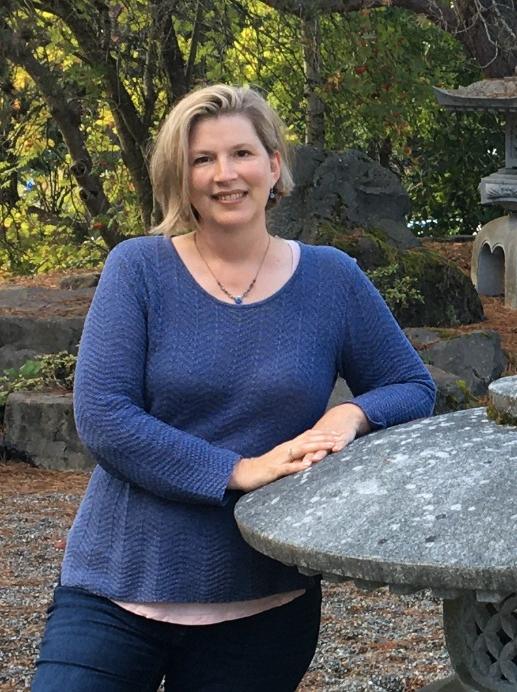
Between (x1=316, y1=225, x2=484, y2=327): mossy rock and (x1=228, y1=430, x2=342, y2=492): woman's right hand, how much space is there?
6012mm

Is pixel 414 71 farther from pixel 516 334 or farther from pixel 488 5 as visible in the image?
pixel 516 334

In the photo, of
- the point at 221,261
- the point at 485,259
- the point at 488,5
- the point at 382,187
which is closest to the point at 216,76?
the point at 382,187

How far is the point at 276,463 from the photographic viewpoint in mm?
2182

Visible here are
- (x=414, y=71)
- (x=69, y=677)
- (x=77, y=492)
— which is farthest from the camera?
(x=414, y=71)

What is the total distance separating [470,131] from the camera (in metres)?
15.0

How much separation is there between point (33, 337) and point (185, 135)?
5.74 meters

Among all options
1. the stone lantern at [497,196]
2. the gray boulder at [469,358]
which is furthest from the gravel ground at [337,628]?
the stone lantern at [497,196]

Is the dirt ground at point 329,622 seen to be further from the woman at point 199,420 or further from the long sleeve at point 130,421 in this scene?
the long sleeve at point 130,421

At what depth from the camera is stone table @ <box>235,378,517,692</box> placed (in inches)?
72.4

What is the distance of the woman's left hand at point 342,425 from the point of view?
225 centimetres

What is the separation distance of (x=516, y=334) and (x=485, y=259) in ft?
7.71

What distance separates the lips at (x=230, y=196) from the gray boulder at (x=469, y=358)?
5.20 metres

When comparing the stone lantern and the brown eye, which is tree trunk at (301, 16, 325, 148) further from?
the brown eye

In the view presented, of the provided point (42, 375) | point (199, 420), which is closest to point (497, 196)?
point (42, 375)
